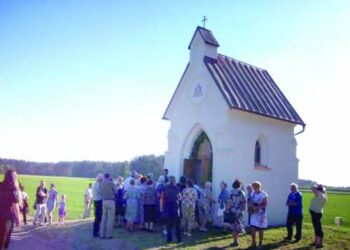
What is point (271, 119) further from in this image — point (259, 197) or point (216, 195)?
point (259, 197)

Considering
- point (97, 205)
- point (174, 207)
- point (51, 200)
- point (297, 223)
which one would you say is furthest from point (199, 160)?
point (51, 200)

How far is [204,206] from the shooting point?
50.2 feet

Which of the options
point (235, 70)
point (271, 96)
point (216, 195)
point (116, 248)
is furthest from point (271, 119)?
point (116, 248)

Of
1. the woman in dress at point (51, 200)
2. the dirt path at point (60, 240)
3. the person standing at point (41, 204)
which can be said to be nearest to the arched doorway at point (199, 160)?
the dirt path at point (60, 240)

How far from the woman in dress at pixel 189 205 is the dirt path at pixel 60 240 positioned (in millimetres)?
2504

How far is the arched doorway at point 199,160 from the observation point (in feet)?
59.8

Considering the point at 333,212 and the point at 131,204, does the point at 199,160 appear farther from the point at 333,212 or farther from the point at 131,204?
the point at 333,212

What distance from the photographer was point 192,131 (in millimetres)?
18906

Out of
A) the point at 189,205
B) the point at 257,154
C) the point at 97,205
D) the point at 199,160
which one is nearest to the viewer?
the point at 97,205

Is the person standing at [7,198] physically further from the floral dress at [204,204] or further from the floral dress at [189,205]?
the floral dress at [204,204]

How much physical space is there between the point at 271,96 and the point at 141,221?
9533 millimetres

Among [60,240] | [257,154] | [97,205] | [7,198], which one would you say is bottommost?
[60,240]

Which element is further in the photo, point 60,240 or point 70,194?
point 70,194

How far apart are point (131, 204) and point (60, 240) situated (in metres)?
2.94
